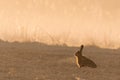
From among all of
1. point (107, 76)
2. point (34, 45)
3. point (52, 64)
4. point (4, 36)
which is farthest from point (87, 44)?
point (107, 76)

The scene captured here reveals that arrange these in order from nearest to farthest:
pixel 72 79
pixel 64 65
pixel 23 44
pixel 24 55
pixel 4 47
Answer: pixel 72 79
pixel 64 65
pixel 24 55
pixel 4 47
pixel 23 44

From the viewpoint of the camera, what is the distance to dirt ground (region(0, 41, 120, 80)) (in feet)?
44.3

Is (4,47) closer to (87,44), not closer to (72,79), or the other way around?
(87,44)

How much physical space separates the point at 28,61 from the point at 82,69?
226 cm

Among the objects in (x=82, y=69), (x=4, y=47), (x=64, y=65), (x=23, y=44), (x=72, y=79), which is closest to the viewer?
(x=72, y=79)

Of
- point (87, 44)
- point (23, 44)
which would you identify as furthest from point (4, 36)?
point (87, 44)

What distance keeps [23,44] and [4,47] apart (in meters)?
1.49

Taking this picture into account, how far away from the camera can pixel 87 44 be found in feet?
68.9

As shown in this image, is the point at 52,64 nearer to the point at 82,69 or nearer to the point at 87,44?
the point at 82,69

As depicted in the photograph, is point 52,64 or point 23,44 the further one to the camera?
Answer: point 23,44

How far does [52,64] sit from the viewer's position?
52.2 ft

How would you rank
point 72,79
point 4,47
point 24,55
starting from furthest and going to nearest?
point 4,47 < point 24,55 < point 72,79

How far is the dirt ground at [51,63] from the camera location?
1352 centimetres

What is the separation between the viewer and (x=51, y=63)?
52.9 ft
